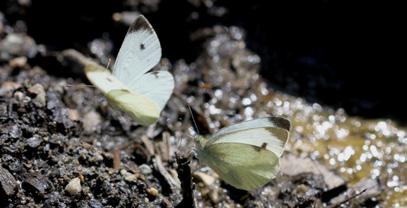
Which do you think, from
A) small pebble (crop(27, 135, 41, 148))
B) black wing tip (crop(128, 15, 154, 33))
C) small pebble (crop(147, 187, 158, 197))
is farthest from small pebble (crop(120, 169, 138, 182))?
black wing tip (crop(128, 15, 154, 33))

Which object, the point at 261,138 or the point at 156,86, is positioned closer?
the point at 261,138

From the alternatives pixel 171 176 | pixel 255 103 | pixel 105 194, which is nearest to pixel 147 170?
pixel 171 176

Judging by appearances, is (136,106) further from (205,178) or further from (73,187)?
(205,178)

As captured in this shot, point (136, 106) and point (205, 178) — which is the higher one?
point (136, 106)

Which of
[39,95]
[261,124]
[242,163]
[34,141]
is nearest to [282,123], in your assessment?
[261,124]

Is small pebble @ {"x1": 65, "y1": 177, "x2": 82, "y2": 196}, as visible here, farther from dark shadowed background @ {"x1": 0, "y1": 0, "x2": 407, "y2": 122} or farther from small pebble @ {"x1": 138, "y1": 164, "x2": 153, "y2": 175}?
dark shadowed background @ {"x1": 0, "y1": 0, "x2": 407, "y2": 122}

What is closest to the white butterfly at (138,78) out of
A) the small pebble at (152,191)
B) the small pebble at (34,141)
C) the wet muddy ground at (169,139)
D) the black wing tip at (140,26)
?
the black wing tip at (140,26)
